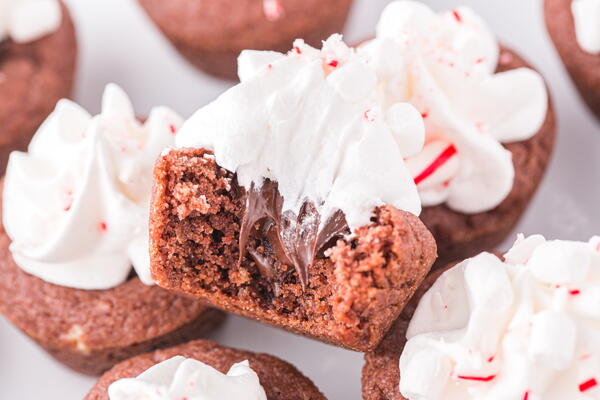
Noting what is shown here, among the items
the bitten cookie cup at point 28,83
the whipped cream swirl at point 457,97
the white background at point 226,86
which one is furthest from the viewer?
the bitten cookie cup at point 28,83

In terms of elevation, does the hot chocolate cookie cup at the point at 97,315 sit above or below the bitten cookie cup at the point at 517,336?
below

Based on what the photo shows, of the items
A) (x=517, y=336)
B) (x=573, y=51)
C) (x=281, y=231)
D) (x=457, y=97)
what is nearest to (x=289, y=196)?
(x=281, y=231)

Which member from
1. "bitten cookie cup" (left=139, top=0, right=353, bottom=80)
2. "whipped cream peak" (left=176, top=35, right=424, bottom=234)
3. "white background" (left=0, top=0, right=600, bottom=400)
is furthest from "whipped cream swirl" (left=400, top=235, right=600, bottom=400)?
"bitten cookie cup" (left=139, top=0, right=353, bottom=80)

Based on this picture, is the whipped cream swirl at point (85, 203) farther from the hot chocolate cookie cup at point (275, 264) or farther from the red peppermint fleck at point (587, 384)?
the red peppermint fleck at point (587, 384)

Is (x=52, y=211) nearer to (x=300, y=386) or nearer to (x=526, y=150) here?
(x=300, y=386)

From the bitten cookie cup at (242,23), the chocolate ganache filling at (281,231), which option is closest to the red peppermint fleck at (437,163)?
the chocolate ganache filling at (281,231)
